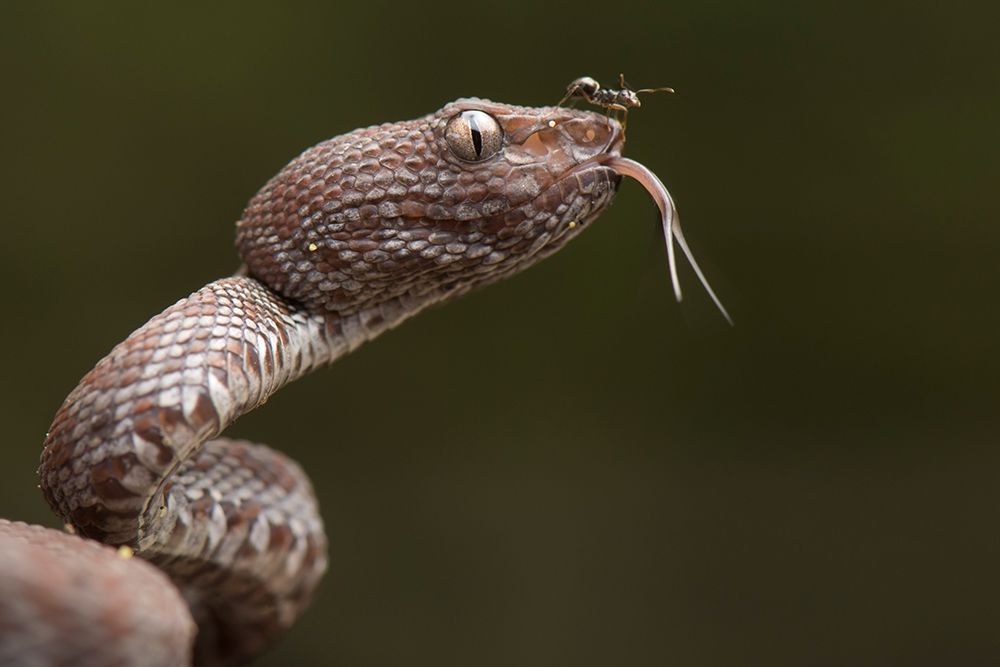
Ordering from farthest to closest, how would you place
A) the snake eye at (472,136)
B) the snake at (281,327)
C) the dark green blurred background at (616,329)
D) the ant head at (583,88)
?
the dark green blurred background at (616,329), the ant head at (583,88), the snake eye at (472,136), the snake at (281,327)

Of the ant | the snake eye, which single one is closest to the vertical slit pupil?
the snake eye

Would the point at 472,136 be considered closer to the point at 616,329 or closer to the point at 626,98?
the point at 626,98

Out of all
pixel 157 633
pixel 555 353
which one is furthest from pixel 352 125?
pixel 157 633

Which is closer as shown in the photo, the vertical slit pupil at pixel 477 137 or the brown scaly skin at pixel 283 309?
the brown scaly skin at pixel 283 309

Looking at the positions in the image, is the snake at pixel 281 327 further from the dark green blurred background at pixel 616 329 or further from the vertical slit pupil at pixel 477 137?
the dark green blurred background at pixel 616 329

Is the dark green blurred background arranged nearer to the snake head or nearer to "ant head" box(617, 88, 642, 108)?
"ant head" box(617, 88, 642, 108)

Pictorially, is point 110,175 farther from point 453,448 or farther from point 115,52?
point 453,448

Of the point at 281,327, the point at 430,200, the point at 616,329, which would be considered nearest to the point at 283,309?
the point at 281,327

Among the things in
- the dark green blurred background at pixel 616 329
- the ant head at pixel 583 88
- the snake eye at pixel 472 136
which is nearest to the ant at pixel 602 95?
the ant head at pixel 583 88
